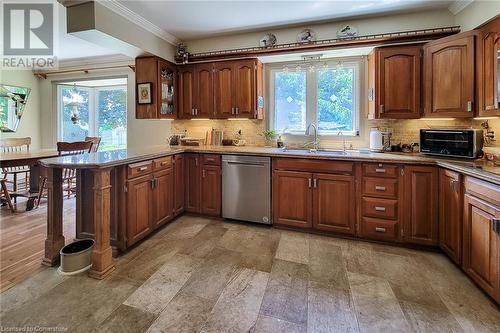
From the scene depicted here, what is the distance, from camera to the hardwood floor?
7.34 feet

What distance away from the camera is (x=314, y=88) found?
372 cm

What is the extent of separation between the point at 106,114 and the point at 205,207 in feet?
12.4

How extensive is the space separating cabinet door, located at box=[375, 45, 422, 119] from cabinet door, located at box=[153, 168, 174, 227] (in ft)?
8.92

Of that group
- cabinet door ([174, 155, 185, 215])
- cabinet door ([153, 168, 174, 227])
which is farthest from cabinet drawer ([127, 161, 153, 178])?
cabinet door ([174, 155, 185, 215])

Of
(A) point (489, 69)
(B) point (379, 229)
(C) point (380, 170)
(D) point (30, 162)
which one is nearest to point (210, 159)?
(C) point (380, 170)

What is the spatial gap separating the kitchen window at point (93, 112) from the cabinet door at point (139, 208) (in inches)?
124

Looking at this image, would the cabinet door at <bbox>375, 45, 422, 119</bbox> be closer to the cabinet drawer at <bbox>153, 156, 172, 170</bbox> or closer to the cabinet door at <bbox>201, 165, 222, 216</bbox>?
the cabinet door at <bbox>201, 165, 222, 216</bbox>

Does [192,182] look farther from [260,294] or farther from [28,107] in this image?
[28,107]

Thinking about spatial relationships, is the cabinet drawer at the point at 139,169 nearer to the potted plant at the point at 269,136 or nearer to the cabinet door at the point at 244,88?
the cabinet door at the point at 244,88

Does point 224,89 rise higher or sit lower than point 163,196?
higher

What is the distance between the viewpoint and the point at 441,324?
1.65m

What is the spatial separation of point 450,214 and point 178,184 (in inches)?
122

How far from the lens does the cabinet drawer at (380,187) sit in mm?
2746

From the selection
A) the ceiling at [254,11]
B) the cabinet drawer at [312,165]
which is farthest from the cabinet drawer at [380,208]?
the ceiling at [254,11]
